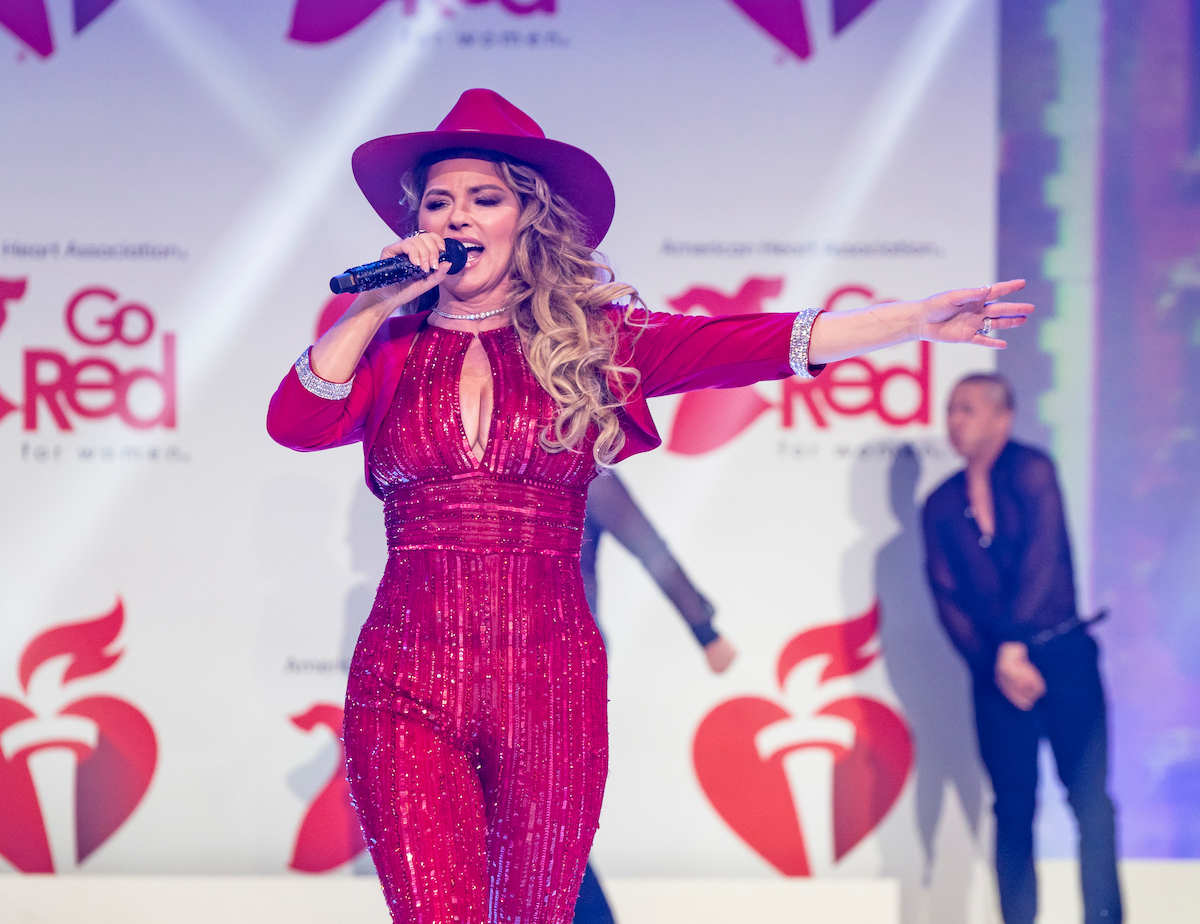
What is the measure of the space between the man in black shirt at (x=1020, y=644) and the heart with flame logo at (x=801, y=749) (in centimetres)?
28

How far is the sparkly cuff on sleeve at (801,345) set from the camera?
5.35 feet

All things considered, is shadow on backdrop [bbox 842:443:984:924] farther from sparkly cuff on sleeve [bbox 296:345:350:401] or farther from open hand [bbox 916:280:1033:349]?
sparkly cuff on sleeve [bbox 296:345:350:401]

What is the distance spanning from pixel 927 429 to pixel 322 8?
2.16 m

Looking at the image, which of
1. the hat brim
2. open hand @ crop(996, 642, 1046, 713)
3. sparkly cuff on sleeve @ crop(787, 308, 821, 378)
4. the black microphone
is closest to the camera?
the black microphone

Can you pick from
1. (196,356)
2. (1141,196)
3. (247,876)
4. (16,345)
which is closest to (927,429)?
(1141,196)

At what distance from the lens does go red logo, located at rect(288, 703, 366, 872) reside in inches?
Result: 129

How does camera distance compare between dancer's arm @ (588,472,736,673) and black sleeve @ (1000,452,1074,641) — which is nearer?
black sleeve @ (1000,452,1074,641)

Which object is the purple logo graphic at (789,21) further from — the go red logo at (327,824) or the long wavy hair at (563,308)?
the go red logo at (327,824)

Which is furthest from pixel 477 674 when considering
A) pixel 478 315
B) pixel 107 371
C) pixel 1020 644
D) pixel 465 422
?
pixel 107 371

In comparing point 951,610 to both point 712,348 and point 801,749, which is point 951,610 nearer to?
point 801,749

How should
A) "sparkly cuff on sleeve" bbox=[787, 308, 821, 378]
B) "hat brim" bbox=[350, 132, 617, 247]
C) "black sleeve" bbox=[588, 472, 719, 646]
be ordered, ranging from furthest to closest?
1. "black sleeve" bbox=[588, 472, 719, 646]
2. "hat brim" bbox=[350, 132, 617, 247]
3. "sparkly cuff on sleeve" bbox=[787, 308, 821, 378]

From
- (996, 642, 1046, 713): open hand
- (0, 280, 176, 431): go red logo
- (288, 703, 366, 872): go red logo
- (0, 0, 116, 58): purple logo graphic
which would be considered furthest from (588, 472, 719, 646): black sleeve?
(0, 0, 116, 58): purple logo graphic

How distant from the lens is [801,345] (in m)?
1.63

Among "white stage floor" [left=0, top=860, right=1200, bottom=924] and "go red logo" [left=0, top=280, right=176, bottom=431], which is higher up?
"go red logo" [left=0, top=280, right=176, bottom=431]
